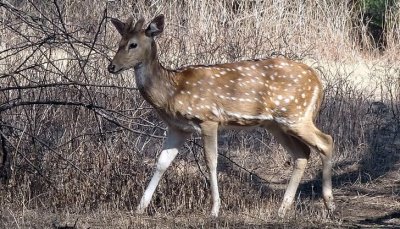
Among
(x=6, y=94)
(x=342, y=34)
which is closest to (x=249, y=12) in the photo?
(x=342, y=34)

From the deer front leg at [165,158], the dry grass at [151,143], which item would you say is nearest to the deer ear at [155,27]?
the dry grass at [151,143]

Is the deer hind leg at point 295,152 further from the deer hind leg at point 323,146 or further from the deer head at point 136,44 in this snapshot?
the deer head at point 136,44

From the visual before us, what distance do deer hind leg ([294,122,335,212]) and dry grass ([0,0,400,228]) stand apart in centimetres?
21

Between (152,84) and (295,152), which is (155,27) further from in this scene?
(295,152)

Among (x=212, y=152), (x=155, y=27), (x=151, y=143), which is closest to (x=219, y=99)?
(x=212, y=152)

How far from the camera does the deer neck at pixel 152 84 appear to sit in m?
9.43

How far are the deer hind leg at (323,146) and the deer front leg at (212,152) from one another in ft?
2.82

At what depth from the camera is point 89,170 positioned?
9.89m

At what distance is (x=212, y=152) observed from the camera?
9516 millimetres

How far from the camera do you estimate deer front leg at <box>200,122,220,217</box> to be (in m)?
9.39

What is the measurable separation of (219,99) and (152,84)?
2.13ft

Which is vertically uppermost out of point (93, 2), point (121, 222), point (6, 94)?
point (93, 2)

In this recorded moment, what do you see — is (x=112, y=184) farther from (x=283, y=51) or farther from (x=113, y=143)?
(x=283, y=51)

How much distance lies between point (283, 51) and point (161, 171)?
20.8 feet
